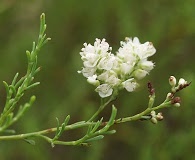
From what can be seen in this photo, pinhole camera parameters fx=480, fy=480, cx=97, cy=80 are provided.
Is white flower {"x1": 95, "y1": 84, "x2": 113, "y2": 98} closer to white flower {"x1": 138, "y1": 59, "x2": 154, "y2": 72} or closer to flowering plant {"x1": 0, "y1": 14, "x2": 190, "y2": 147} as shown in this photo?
flowering plant {"x1": 0, "y1": 14, "x2": 190, "y2": 147}

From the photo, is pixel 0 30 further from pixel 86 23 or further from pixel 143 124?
pixel 143 124

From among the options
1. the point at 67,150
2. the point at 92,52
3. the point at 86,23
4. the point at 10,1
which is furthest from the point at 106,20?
the point at 92,52

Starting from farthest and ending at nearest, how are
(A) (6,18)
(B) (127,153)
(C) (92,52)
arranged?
(A) (6,18) → (B) (127,153) → (C) (92,52)

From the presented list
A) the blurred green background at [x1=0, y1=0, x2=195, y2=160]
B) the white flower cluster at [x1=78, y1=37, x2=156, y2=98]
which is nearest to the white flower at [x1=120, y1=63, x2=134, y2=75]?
the white flower cluster at [x1=78, y1=37, x2=156, y2=98]

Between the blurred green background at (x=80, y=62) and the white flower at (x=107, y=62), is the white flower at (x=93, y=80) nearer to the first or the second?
the white flower at (x=107, y=62)

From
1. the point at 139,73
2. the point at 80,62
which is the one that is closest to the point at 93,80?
the point at 139,73

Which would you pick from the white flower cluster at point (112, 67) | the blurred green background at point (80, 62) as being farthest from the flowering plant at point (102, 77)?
the blurred green background at point (80, 62)
